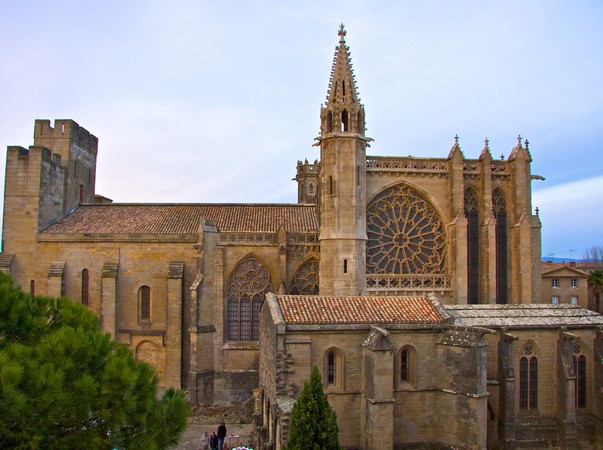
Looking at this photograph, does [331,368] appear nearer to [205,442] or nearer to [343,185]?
[205,442]

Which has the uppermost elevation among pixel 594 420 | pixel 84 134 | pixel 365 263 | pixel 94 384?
pixel 84 134

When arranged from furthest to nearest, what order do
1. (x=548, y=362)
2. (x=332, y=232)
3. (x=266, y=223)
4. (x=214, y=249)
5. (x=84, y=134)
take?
(x=84, y=134) → (x=266, y=223) → (x=214, y=249) → (x=332, y=232) → (x=548, y=362)

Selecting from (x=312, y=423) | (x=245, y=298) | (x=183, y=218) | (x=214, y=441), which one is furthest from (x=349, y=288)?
(x=183, y=218)

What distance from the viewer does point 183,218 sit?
3319 cm

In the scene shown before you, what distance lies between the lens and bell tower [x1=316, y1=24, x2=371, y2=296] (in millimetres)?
25922

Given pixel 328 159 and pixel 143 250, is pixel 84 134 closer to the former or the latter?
pixel 143 250

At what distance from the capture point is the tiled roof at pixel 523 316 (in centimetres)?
2189

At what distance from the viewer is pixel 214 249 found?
29562 mm

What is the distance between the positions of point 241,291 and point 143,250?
6731 millimetres

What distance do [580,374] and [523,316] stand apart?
3762 mm

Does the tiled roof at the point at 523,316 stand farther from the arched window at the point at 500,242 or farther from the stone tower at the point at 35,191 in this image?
the stone tower at the point at 35,191

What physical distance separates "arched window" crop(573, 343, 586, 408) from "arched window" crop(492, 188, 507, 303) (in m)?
5.90

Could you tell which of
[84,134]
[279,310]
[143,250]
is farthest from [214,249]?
[84,134]

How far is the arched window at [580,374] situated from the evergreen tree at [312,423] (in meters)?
12.7
